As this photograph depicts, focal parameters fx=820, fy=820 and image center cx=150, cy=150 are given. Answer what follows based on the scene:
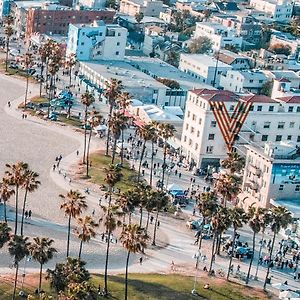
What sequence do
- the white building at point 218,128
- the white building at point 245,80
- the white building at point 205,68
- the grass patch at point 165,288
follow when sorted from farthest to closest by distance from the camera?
the white building at point 205,68, the white building at point 245,80, the white building at point 218,128, the grass patch at point 165,288

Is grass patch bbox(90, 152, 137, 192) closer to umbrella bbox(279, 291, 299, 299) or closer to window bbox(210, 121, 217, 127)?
window bbox(210, 121, 217, 127)

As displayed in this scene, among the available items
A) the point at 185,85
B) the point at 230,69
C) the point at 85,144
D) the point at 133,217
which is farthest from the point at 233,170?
the point at 230,69

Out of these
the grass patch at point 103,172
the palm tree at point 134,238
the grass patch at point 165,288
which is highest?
the palm tree at point 134,238

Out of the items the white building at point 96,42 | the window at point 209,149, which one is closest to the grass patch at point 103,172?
the window at point 209,149

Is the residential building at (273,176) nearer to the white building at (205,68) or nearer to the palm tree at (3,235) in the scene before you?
the palm tree at (3,235)

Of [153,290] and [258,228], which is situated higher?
[258,228]

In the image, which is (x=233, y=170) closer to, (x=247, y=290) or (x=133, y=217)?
(x=133, y=217)
